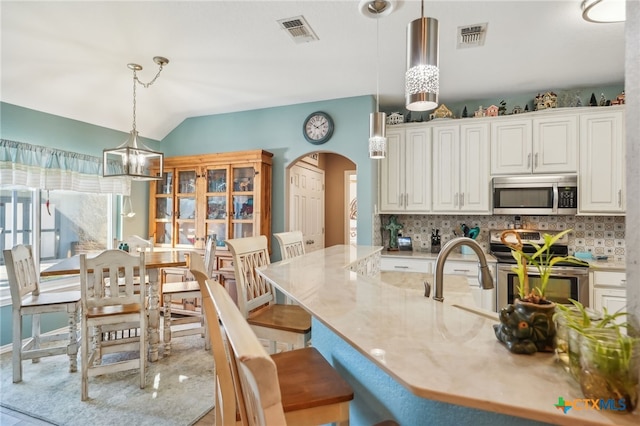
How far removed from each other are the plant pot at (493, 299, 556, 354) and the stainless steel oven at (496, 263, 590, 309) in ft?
8.59

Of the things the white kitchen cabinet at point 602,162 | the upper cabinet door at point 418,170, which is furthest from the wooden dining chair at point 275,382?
the white kitchen cabinet at point 602,162

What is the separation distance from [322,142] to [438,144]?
1336 mm

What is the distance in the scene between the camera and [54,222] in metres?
3.75

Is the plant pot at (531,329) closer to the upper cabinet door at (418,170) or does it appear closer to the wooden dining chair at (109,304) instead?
the wooden dining chair at (109,304)

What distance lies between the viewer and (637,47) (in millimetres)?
667

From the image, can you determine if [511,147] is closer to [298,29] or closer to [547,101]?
[547,101]

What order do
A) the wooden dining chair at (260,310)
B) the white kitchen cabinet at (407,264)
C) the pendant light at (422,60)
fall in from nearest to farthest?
1. the pendant light at (422,60)
2. the wooden dining chair at (260,310)
3. the white kitchen cabinet at (407,264)

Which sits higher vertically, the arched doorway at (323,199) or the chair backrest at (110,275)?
the arched doorway at (323,199)

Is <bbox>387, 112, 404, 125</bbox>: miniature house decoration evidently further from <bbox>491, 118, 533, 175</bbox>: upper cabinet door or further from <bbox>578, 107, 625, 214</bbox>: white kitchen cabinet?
<bbox>578, 107, 625, 214</bbox>: white kitchen cabinet

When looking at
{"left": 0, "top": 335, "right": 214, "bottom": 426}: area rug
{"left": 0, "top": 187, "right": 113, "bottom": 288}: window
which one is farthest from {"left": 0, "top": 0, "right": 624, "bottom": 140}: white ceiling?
{"left": 0, "top": 335, "right": 214, "bottom": 426}: area rug

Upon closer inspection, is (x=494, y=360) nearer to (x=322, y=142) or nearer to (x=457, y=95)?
(x=322, y=142)

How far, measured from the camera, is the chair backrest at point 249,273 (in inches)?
74.4

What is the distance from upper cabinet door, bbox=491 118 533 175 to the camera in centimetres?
352

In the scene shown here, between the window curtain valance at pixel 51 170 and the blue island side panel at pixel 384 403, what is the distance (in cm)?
348
